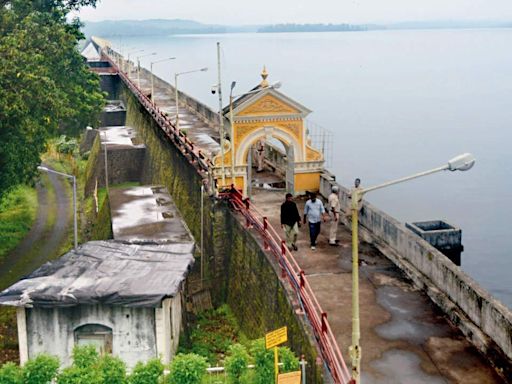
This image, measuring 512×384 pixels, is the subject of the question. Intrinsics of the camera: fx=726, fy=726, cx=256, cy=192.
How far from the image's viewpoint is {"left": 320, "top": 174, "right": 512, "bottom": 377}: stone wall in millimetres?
13227

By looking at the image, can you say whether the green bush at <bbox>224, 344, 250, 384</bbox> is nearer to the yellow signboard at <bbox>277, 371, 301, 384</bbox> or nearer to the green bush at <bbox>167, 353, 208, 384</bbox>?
the green bush at <bbox>167, 353, 208, 384</bbox>

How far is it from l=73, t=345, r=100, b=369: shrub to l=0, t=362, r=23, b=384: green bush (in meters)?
0.95

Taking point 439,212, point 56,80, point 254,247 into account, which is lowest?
point 439,212

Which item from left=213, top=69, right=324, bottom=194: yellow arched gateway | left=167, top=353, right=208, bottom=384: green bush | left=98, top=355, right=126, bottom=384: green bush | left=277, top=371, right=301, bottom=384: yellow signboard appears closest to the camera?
left=277, top=371, right=301, bottom=384: yellow signboard

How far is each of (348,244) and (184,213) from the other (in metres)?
13.8

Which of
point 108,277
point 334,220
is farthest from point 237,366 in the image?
point 334,220

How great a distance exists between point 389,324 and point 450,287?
1.61m

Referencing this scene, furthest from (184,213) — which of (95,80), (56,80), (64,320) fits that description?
(64,320)

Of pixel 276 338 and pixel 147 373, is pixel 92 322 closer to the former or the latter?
pixel 147 373

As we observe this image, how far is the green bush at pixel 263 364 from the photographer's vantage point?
479 inches

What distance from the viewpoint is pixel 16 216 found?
40.7m

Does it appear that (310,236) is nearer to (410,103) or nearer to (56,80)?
(56,80)

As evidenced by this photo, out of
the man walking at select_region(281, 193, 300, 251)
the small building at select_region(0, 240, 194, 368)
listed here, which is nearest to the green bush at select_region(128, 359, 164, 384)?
the small building at select_region(0, 240, 194, 368)

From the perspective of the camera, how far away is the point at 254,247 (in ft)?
67.0
